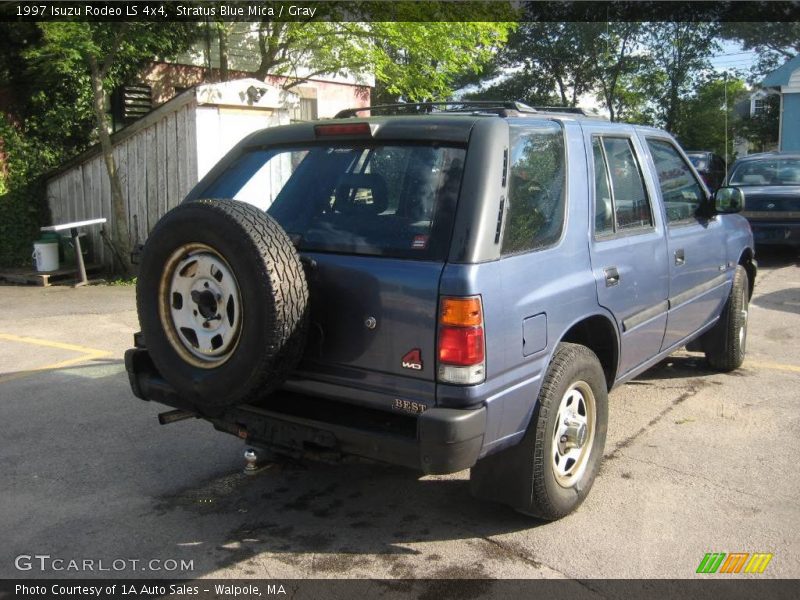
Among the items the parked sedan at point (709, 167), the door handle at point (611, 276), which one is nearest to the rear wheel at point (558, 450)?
the door handle at point (611, 276)

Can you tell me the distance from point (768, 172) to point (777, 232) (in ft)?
6.12

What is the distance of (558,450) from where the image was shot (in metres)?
3.81

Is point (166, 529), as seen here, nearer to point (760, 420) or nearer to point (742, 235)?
point (760, 420)

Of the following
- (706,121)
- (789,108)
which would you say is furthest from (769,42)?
(789,108)

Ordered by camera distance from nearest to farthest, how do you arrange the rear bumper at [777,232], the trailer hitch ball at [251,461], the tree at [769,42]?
the trailer hitch ball at [251,461], the rear bumper at [777,232], the tree at [769,42]

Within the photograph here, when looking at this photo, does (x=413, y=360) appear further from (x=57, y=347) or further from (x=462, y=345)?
(x=57, y=347)

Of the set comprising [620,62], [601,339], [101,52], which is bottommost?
[601,339]

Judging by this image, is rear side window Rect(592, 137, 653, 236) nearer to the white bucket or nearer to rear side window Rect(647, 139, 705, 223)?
rear side window Rect(647, 139, 705, 223)

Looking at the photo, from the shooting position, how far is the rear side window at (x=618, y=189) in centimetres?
422

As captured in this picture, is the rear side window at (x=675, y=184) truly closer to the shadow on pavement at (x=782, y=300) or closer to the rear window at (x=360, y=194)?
the rear window at (x=360, y=194)

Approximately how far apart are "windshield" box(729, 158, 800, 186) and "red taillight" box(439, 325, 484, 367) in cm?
1151

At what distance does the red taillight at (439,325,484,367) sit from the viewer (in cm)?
315

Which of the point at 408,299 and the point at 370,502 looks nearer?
the point at 408,299

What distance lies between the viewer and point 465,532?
378 cm
